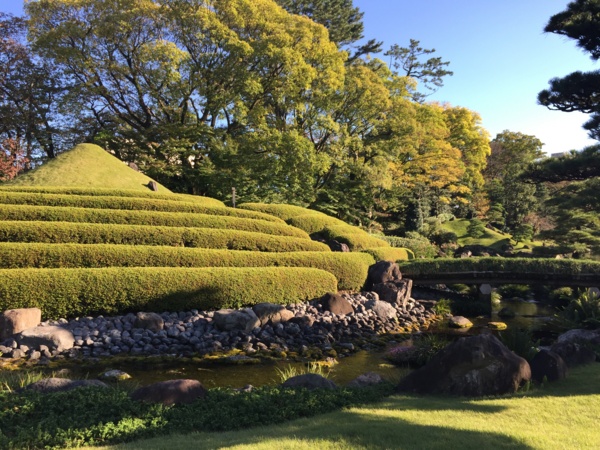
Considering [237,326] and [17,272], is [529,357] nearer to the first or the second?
[237,326]

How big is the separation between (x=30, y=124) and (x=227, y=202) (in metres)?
15.7

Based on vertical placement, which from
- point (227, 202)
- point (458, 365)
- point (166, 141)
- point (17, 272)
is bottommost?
point (458, 365)

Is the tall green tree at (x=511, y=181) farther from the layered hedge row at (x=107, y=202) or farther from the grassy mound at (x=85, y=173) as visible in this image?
the grassy mound at (x=85, y=173)

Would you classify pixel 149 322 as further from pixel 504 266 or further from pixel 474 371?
pixel 504 266

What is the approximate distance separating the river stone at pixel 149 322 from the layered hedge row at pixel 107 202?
6.69 m

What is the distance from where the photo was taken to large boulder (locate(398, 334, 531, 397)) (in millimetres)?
5949

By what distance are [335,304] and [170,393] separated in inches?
334

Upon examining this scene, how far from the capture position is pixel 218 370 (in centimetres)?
896

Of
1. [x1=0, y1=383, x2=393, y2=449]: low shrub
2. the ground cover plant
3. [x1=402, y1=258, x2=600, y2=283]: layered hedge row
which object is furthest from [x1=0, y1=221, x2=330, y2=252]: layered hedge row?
the ground cover plant

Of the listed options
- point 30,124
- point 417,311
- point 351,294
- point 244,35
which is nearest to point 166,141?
point 244,35

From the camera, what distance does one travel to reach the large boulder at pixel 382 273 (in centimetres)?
1684

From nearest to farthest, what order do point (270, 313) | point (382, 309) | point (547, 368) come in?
point (547, 368) → point (270, 313) → point (382, 309)

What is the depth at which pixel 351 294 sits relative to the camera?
1570 cm

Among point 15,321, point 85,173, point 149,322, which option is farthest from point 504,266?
point 85,173
